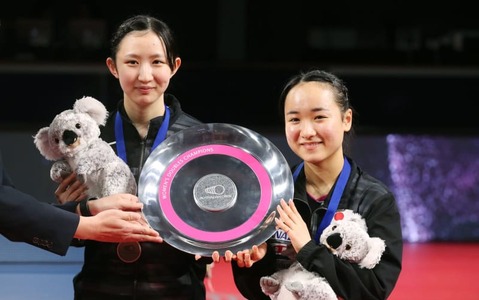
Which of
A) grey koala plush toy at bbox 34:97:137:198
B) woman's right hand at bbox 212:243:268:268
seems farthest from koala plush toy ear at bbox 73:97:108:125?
woman's right hand at bbox 212:243:268:268

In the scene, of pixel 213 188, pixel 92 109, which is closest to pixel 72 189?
pixel 92 109

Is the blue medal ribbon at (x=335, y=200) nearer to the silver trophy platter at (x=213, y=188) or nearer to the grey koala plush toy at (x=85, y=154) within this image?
the silver trophy platter at (x=213, y=188)

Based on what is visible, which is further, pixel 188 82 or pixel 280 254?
pixel 188 82

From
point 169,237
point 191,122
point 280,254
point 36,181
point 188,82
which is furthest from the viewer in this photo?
point 188,82

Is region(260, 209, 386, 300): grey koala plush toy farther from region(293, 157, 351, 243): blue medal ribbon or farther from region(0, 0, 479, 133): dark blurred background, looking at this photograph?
region(0, 0, 479, 133): dark blurred background

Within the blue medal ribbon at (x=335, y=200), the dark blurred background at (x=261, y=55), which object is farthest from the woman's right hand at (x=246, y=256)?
the dark blurred background at (x=261, y=55)

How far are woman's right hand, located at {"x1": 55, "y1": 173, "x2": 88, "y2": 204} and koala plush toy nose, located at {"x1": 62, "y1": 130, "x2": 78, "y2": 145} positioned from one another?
9cm

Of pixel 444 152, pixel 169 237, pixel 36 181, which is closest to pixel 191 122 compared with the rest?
pixel 169 237

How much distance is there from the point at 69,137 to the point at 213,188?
405 millimetres

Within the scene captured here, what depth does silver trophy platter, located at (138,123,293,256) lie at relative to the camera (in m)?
1.93

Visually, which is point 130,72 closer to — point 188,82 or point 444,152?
point 188,82

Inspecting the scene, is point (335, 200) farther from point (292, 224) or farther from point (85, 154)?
point (85, 154)

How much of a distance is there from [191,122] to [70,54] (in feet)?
13.7

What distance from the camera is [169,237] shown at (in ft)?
6.33
